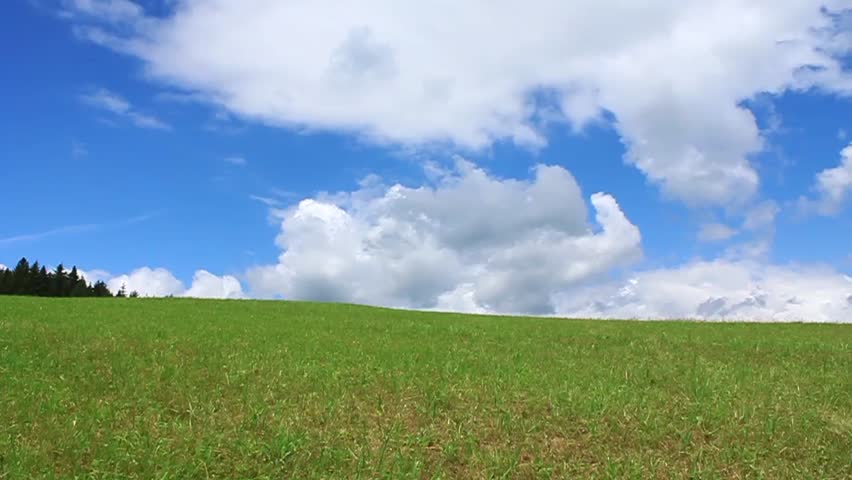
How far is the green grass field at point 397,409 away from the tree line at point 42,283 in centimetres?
10110

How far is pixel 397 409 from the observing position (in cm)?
1630

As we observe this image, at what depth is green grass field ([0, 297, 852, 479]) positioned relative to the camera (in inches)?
535

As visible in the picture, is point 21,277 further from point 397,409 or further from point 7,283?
point 397,409

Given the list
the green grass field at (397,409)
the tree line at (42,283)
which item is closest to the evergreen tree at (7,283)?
the tree line at (42,283)

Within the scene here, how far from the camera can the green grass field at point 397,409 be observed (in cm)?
1358

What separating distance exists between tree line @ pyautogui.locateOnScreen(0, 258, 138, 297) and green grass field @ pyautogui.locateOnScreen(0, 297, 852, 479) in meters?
101

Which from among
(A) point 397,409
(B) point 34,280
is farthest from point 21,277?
(A) point 397,409

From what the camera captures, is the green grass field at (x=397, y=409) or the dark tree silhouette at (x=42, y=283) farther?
the dark tree silhouette at (x=42, y=283)

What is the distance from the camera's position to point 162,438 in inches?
555

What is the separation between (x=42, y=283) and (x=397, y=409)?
12010 centimetres

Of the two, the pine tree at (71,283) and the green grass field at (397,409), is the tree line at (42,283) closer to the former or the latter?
the pine tree at (71,283)

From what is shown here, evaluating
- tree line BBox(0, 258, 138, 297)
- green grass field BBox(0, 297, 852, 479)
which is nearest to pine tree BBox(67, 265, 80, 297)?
tree line BBox(0, 258, 138, 297)

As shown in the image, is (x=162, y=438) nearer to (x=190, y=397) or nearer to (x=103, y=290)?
(x=190, y=397)

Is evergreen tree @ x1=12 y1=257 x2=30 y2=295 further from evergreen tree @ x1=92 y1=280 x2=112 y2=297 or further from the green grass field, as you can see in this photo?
the green grass field
